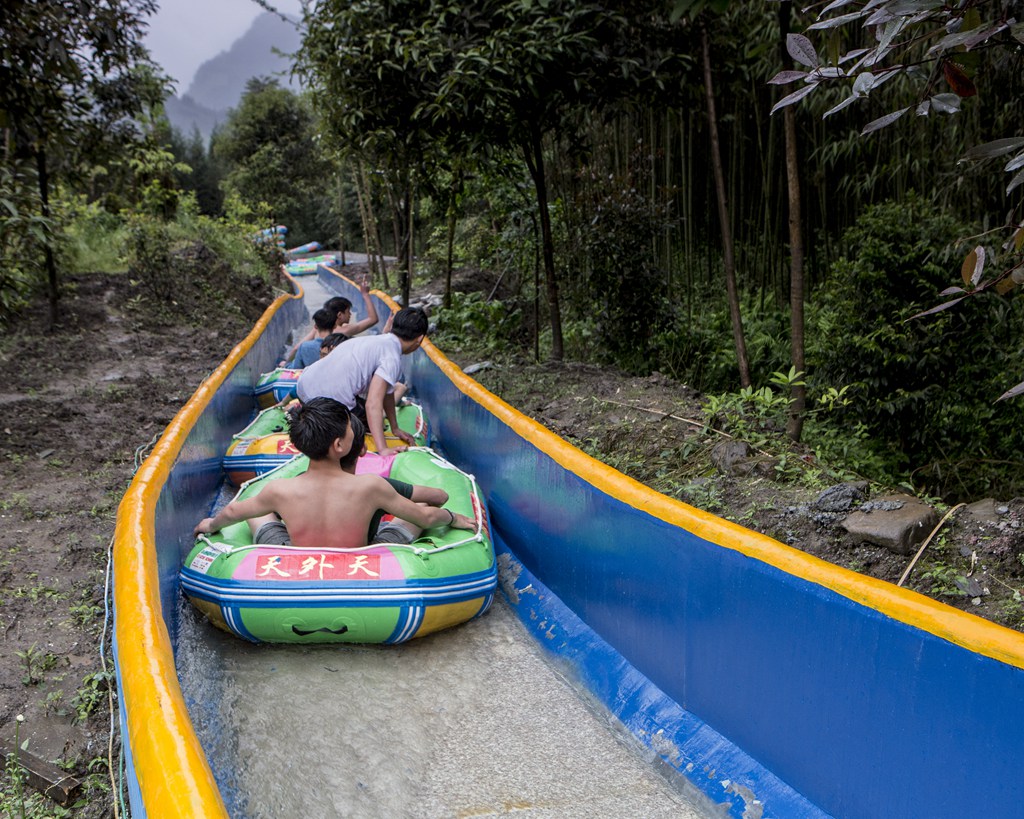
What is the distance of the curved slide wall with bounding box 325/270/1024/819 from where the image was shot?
5.90 feet

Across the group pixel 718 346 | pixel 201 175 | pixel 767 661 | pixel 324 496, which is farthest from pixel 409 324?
pixel 201 175

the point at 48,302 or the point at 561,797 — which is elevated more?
the point at 48,302

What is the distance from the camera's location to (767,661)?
92.4 inches

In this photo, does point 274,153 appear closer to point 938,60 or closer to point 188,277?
point 188,277

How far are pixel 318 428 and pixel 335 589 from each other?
0.60 metres

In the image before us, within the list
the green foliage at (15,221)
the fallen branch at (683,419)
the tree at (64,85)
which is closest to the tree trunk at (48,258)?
the tree at (64,85)

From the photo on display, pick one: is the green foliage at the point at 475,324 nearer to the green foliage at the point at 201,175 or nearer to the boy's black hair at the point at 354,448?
the boy's black hair at the point at 354,448

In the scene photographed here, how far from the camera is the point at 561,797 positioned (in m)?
2.56

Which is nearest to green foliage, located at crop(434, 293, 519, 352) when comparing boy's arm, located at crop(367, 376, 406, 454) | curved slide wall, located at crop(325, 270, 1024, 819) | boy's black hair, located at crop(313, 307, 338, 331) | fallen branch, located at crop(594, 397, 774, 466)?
boy's black hair, located at crop(313, 307, 338, 331)

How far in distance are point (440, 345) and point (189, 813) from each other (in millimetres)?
7482

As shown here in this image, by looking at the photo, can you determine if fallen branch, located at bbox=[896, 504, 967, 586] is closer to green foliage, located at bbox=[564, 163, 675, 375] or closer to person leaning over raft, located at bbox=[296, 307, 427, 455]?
person leaning over raft, located at bbox=[296, 307, 427, 455]

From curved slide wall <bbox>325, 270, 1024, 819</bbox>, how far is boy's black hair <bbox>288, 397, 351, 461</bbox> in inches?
35.4

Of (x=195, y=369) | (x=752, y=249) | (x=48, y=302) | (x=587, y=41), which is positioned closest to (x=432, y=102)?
(x=587, y=41)

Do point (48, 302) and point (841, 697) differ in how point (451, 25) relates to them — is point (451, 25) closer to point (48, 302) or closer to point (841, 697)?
point (841, 697)
